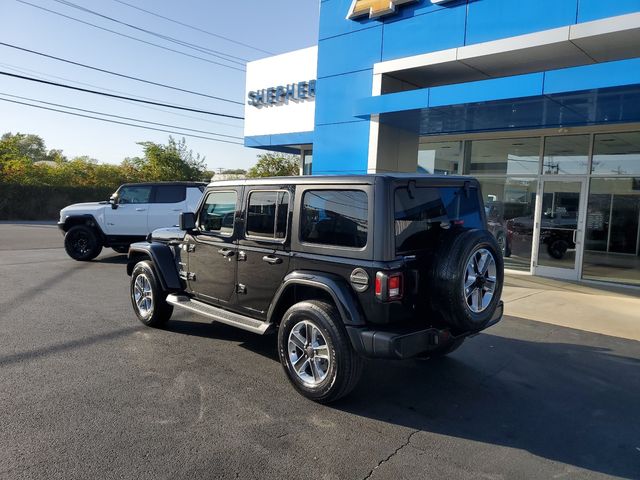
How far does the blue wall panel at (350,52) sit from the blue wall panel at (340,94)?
190 mm

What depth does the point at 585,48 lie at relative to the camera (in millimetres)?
8602

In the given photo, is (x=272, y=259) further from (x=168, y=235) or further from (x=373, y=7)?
(x=373, y=7)

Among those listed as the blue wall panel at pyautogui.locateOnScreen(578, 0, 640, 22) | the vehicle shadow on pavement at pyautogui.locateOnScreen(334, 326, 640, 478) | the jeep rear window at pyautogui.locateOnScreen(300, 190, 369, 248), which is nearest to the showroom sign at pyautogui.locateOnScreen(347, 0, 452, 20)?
the blue wall panel at pyautogui.locateOnScreen(578, 0, 640, 22)

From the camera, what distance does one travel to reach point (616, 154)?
35.0 ft

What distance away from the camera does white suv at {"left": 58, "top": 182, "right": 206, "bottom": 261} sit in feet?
39.0

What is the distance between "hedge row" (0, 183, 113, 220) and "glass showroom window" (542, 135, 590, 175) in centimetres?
2819

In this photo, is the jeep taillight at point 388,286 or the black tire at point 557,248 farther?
the black tire at point 557,248

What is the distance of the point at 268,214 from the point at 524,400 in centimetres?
289

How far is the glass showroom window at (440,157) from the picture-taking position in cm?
1304

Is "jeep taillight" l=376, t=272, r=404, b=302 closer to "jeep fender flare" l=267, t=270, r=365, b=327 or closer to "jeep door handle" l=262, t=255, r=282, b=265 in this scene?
"jeep fender flare" l=267, t=270, r=365, b=327

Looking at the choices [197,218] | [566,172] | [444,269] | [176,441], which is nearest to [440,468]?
[444,269]

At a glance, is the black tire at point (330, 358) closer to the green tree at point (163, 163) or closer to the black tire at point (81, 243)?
the black tire at point (81, 243)

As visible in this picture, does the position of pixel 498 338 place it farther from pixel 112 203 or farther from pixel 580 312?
pixel 112 203

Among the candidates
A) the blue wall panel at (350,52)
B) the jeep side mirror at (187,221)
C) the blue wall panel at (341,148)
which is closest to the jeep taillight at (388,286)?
the jeep side mirror at (187,221)
